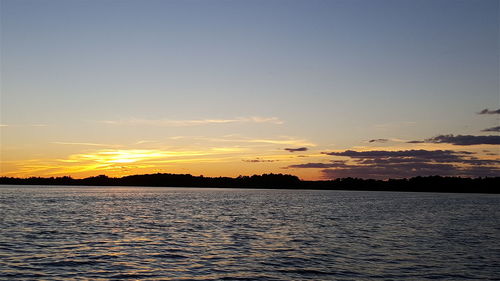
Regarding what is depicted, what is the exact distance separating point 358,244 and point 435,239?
11.9 metres

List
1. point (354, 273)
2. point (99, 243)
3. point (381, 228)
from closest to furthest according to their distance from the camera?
point (354, 273)
point (99, 243)
point (381, 228)

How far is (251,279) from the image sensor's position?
96.5 ft

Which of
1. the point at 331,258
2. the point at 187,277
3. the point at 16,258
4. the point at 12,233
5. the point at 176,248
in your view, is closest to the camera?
the point at 187,277

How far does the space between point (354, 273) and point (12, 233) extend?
130 ft

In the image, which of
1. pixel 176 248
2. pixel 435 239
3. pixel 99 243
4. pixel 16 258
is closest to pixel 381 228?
pixel 435 239

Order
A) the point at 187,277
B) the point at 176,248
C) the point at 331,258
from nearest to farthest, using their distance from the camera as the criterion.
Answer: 1. the point at 187,277
2. the point at 331,258
3. the point at 176,248

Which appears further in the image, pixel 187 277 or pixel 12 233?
pixel 12 233

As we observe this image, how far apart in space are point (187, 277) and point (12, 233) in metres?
32.1

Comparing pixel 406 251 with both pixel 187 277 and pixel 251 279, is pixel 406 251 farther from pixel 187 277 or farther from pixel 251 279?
pixel 187 277

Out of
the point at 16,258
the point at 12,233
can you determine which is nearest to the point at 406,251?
the point at 16,258

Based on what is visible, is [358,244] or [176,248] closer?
[176,248]

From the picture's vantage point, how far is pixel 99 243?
44.7m

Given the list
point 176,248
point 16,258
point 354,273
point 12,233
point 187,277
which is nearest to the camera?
point 187,277

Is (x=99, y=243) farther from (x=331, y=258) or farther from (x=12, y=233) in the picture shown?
(x=331, y=258)
